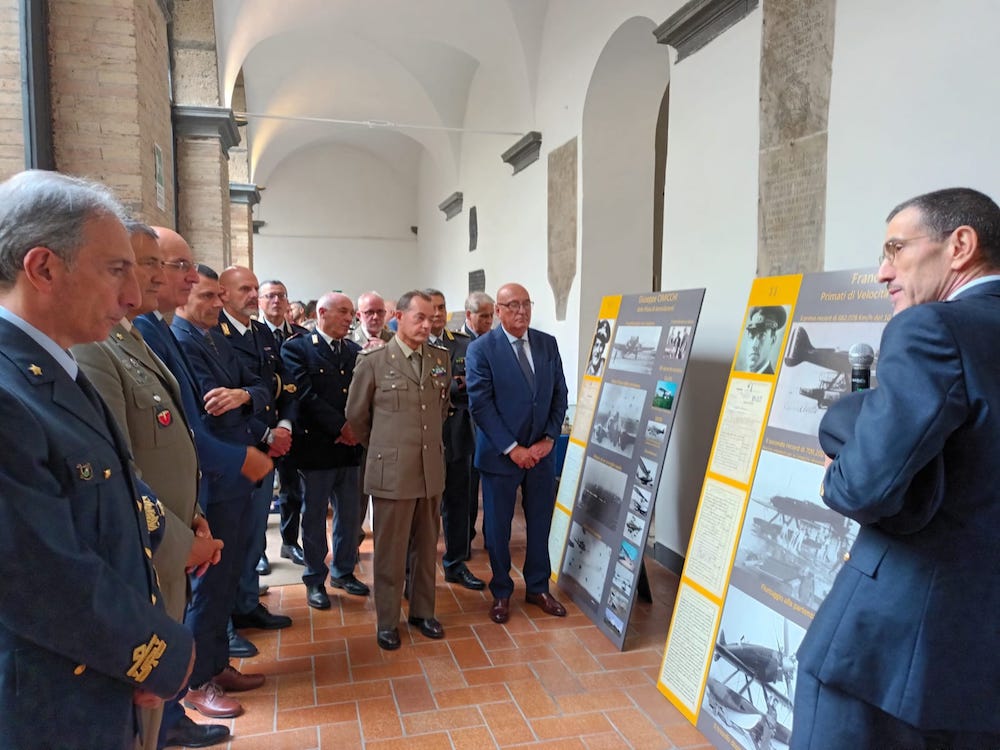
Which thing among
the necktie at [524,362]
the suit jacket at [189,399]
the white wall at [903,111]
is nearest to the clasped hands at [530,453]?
the necktie at [524,362]

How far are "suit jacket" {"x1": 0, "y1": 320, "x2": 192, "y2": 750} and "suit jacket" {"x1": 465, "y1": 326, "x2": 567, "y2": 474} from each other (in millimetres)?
2403

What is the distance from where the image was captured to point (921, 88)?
257cm

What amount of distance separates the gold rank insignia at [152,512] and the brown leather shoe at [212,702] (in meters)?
1.53

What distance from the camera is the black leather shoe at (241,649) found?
121 inches

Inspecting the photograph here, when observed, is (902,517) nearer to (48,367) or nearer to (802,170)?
(48,367)

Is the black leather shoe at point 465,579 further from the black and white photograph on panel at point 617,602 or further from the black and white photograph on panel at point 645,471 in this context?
the black and white photograph on panel at point 645,471

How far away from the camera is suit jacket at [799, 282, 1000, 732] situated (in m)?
1.14

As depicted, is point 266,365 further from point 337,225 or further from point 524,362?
point 337,225

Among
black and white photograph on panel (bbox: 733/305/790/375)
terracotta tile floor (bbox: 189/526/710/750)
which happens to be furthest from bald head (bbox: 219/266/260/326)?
black and white photograph on panel (bbox: 733/305/790/375)

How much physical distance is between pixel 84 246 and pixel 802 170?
3141 millimetres

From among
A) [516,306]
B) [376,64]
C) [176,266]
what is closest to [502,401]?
[516,306]

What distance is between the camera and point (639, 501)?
3252 mm

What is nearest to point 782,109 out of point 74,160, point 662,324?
point 662,324

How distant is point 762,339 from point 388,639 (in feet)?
7.25
